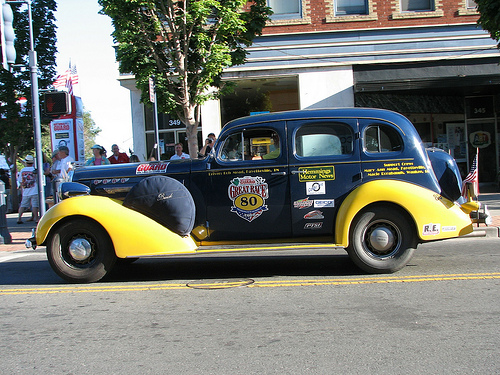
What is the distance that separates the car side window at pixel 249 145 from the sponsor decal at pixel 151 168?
2.66ft

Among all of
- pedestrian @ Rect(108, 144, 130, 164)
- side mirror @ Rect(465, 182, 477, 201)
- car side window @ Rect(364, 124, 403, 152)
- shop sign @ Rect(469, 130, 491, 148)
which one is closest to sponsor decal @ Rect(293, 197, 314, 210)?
car side window @ Rect(364, 124, 403, 152)

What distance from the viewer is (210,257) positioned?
853 centimetres

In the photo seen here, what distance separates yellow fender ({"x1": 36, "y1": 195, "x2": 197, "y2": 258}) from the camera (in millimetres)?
6422

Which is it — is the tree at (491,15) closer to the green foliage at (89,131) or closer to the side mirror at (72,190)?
the side mirror at (72,190)

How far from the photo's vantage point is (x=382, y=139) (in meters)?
6.67

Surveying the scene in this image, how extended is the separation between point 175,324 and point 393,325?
1.99 meters

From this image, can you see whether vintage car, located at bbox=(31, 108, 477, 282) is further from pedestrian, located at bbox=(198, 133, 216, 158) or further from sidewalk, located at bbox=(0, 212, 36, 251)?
sidewalk, located at bbox=(0, 212, 36, 251)

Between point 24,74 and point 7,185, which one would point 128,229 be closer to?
point 24,74

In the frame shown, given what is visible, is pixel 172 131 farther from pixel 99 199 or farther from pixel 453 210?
pixel 453 210

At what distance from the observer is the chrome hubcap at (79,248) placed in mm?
6551

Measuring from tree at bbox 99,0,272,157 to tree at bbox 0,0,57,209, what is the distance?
718 cm

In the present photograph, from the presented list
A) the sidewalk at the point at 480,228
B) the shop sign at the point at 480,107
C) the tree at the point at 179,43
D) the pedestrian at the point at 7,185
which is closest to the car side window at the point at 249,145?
the sidewalk at the point at 480,228

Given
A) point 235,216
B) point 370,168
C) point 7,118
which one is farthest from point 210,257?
point 7,118

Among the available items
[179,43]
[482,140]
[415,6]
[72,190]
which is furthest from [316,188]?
[482,140]
